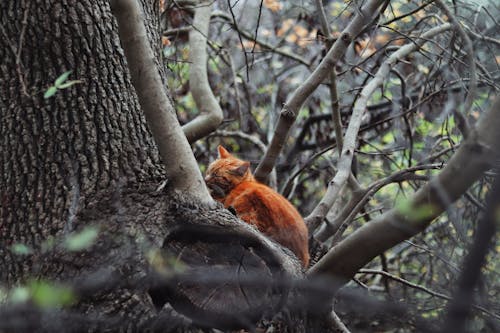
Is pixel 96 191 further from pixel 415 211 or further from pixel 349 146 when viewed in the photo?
pixel 349 146

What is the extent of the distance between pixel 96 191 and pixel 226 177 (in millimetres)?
2141

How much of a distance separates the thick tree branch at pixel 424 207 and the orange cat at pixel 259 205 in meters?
1.20

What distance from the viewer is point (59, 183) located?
8.78 ft

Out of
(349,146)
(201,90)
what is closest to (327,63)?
(349,146)

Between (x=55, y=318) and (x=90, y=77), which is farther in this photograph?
(x=90, y=77)

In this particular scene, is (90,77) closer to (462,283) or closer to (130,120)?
(130,120)

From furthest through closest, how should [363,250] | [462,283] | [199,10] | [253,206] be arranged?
[199,10]
[253,206]
[363,250]
[462,283]

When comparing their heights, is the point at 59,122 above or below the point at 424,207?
below

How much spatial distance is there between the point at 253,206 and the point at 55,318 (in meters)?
1.95

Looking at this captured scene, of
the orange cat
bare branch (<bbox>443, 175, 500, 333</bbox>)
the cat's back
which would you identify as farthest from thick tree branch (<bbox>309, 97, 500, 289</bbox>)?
the cat's back

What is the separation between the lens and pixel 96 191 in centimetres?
266

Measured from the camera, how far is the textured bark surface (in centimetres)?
267

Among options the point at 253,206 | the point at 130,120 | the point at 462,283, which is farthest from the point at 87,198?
the point at 462,283

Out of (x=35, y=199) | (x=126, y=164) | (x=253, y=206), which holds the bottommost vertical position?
(x=253, y=206)
